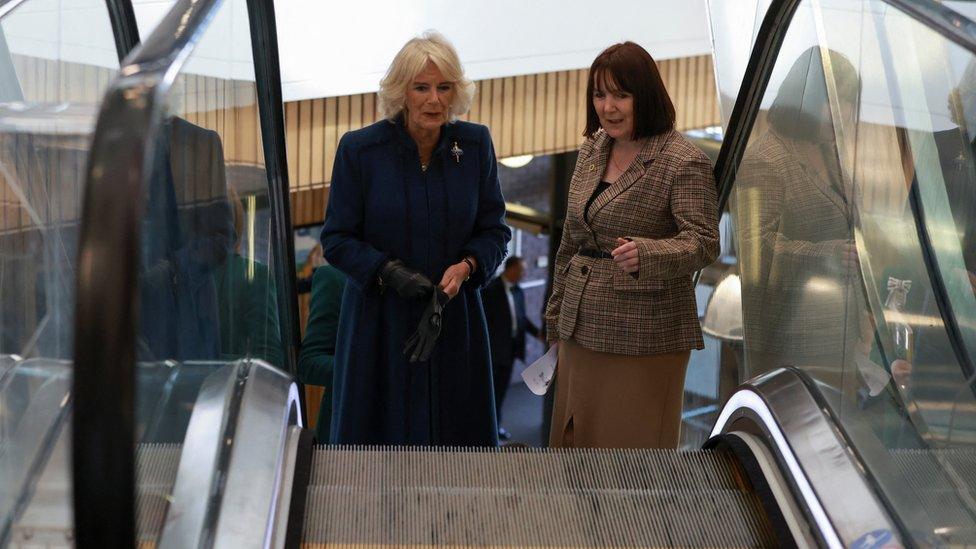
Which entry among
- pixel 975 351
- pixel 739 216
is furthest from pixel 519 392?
pixel 975 351

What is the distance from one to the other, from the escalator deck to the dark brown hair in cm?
101

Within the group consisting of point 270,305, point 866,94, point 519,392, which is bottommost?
point 519,392

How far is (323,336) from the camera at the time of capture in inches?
175

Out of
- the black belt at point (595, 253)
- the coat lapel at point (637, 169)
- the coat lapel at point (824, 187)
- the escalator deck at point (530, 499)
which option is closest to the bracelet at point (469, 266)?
the black belt at point (595, 253)

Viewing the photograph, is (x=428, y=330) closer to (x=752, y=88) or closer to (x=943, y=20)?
(x=752, y=88)

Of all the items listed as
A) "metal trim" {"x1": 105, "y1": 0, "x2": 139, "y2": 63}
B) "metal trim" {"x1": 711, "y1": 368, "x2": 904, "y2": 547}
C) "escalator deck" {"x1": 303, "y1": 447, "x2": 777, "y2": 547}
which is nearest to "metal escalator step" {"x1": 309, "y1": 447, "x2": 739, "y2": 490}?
"escalator deck" {"x1": 303, "y1": 447, "x2": 777, "y2": 547}

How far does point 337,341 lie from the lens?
161 inches

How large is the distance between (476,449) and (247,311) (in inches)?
31.0

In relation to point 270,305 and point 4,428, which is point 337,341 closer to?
point 270,305

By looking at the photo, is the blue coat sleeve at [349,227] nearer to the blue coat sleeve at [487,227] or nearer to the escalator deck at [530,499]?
the blue coat sleeve at [487,227]

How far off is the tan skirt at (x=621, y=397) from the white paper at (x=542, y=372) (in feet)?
0.39

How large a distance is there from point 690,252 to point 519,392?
11.4 metres

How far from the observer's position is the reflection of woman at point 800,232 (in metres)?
3.14

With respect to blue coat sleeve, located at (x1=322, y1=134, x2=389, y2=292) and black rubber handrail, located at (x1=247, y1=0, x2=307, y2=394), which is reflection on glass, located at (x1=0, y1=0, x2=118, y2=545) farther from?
black rubber handrail, located at (x1=247, y1=0, x2=307, y2=394)
